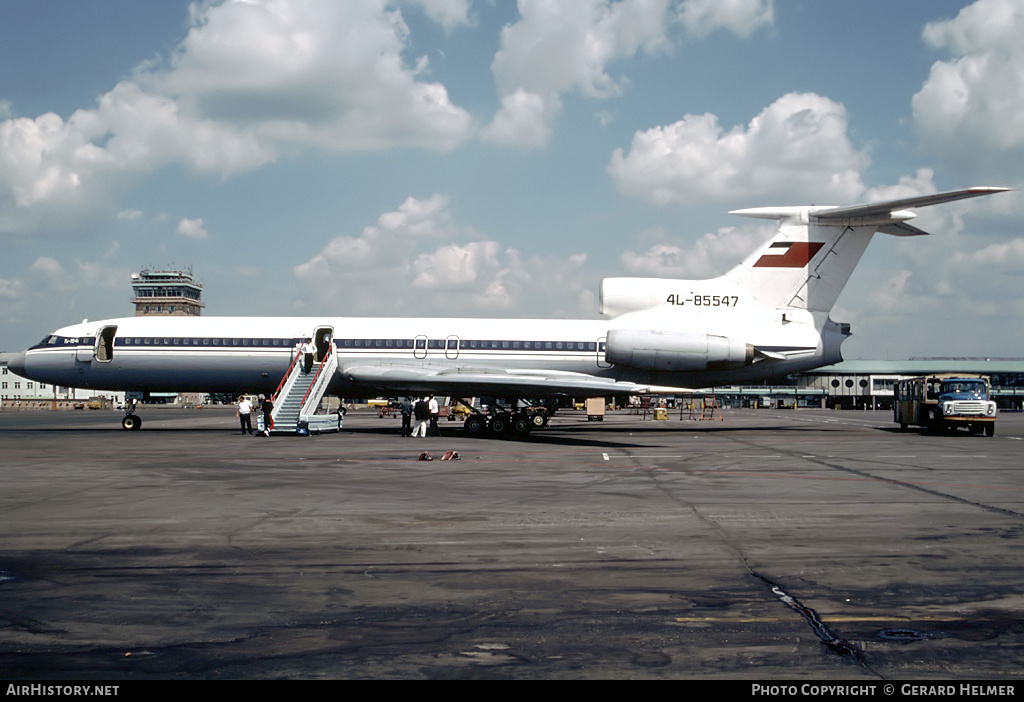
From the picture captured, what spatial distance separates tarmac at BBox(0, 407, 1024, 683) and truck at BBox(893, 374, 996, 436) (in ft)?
54.4

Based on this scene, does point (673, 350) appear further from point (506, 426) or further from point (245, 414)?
point (245, 414)

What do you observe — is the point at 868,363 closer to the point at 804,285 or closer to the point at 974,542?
the point at 804,285

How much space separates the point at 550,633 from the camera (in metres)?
5.33

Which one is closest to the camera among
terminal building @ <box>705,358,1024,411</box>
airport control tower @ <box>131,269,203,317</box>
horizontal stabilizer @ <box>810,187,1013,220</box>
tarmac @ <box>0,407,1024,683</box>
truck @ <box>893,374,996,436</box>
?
tarmac @ <box>0,407,1024,683</box>

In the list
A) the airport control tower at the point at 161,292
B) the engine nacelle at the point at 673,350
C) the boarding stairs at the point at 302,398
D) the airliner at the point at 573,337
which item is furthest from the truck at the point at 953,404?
the airport control tower at the point at 161,292

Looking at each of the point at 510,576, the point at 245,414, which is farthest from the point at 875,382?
the point at 510,576

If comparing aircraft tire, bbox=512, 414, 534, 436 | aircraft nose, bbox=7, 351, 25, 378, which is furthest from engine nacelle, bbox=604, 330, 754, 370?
aircraft nose, bbox=7, 351, 25, 378

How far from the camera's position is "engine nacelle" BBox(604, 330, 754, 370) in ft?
91.9

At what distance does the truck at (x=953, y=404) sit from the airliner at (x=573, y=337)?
5.08m

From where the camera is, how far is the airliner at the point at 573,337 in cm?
2897

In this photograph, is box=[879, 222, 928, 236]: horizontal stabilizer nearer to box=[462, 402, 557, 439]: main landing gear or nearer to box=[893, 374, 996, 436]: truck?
box=[893, 374, 996, 436]: truck

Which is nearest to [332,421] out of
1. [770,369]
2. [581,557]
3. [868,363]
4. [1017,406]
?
[770,369]

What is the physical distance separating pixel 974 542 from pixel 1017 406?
12316cm

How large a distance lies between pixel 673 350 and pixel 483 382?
7.11m
